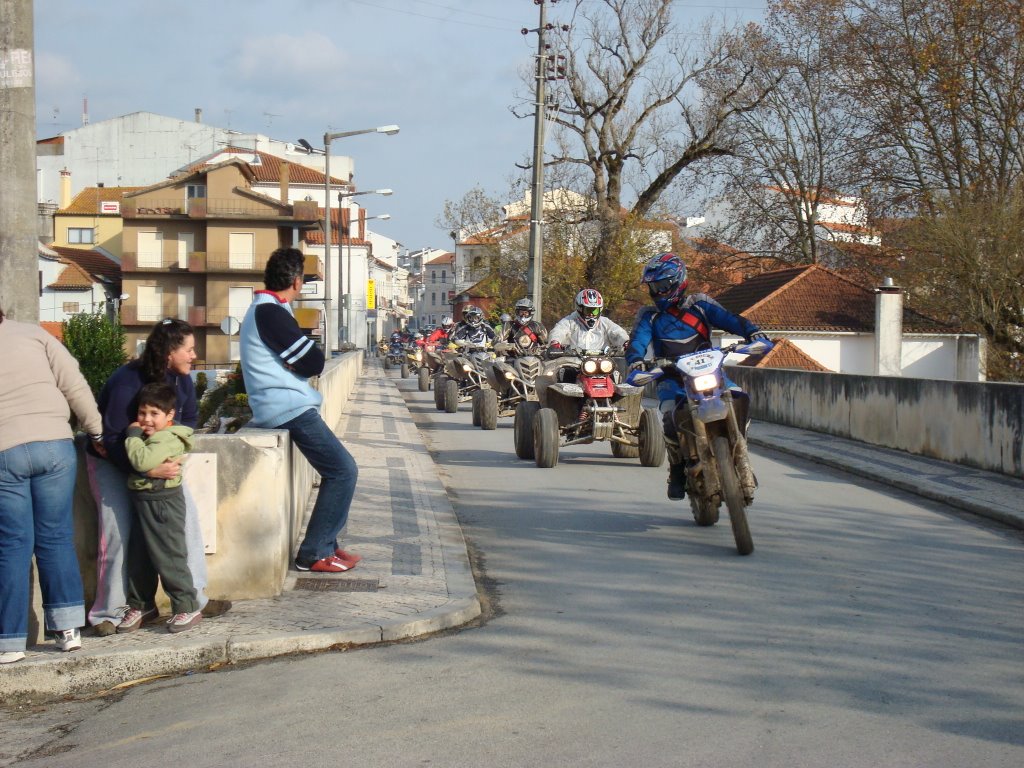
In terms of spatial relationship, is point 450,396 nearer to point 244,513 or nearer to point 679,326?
point 679,326

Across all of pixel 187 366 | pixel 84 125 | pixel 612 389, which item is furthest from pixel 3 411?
pixel 84 125

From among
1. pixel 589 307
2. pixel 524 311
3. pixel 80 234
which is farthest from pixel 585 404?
pixel 80 234

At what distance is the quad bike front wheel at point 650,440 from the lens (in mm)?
13266

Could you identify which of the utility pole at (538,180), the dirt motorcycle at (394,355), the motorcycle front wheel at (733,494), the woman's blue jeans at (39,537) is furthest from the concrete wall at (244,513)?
the dirt motorcycle at (394,355)

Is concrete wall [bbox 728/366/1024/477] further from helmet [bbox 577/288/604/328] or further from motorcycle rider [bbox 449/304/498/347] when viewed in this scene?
motorcycle rider [bbox 449/304/498/347]

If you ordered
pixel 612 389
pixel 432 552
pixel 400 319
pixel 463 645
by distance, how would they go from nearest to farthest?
pixel 463 645 < pixel 432 552 < pixel 612 389 < pixel 400 319

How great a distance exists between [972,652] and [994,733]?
1213mm

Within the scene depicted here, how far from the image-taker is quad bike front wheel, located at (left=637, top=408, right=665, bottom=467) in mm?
13266

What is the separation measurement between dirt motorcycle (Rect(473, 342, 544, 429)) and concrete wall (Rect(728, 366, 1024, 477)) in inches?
168

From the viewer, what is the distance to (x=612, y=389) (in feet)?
43.4

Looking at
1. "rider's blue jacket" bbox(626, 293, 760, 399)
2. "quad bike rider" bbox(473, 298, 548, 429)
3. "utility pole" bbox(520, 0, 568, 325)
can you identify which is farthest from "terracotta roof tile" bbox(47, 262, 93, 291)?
"rider's blue jacket" bbox(626, 293, 760, 399)

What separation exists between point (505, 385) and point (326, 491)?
38.1 ft

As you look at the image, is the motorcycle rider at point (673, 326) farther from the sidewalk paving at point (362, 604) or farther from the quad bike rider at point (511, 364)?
the quad bike rider at point (511, 364)

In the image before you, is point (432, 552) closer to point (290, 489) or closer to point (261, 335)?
point (290, 489)
